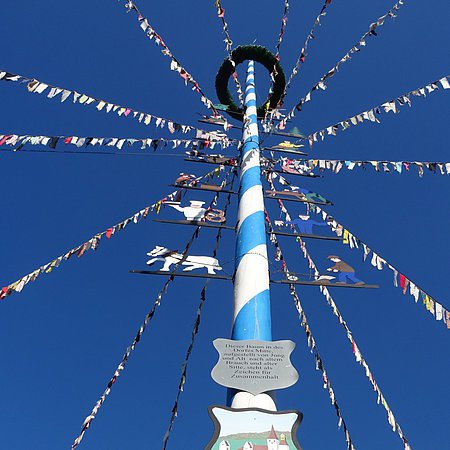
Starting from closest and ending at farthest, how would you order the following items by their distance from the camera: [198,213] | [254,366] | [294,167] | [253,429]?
[253,429] → [254,366] → [198,213] → [294,167]

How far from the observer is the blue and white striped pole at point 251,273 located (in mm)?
3869

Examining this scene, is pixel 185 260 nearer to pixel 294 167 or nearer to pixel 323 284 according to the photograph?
pixel 323 284

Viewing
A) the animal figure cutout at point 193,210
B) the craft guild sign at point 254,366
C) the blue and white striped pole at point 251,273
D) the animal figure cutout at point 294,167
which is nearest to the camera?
the craft guild sign at point 254,366

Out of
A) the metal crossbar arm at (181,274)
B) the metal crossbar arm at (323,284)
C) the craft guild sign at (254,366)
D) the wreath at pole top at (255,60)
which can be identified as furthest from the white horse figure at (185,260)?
the wreath at pole top at (255,60)

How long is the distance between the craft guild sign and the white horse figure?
4.32 feet

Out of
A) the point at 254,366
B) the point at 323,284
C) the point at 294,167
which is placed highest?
the point at 294,167

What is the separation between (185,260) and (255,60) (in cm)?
711

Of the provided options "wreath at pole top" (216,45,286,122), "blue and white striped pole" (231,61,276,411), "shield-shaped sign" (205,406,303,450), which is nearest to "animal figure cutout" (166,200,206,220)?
"blue and white striped pole" (231,61,276,411)

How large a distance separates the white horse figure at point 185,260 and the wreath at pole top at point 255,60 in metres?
5.84

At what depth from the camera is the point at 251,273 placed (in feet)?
14.6

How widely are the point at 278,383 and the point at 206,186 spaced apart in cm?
347

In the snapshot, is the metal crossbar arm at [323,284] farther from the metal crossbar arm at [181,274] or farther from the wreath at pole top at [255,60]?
the wreath at pole top at [255,60]

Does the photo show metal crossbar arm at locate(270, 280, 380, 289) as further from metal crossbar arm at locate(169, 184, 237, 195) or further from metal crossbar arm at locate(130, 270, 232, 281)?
metal crossbar arm at locate(169, 184, 237, 195)

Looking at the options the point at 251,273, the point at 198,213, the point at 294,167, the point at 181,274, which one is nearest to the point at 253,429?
the point at 251,273
